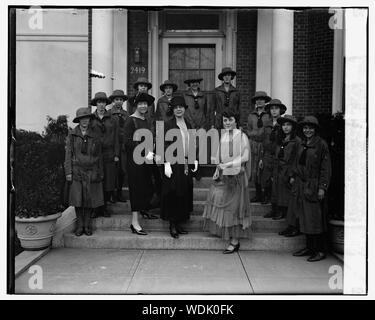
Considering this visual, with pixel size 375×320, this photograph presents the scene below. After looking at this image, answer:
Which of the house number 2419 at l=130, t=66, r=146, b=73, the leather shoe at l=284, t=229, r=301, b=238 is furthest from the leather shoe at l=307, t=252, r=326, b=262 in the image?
the house number 2419 at l=130, t=66, r=146, b=73

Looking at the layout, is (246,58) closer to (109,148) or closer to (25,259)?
(109,148)

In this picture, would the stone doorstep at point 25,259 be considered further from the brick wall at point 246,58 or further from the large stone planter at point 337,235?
the brick wall at point 246,58

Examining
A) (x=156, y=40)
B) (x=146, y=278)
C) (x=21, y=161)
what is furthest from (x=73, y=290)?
(x=156, y=40)

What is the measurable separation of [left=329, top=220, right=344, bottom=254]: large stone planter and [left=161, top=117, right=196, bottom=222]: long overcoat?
1840 millimetres

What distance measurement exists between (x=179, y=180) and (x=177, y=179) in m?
0.03

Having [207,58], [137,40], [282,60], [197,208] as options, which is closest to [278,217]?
[197,208]

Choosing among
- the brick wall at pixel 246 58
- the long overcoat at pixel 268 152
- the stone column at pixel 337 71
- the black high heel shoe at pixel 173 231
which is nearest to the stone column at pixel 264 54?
the brick wall at pixel 246 58

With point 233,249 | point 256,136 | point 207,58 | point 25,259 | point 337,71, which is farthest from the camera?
point 207,58

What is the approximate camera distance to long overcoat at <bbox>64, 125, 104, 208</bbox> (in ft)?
16.3

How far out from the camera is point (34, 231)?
192 inches

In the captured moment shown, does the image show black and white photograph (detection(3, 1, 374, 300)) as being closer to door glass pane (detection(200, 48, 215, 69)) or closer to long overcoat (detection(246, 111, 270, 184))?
long overcoat (detection(246, 111, 270, 184))

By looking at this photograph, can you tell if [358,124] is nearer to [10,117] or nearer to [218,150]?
[218,150]

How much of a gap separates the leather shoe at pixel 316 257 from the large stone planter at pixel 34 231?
3.22 metres
